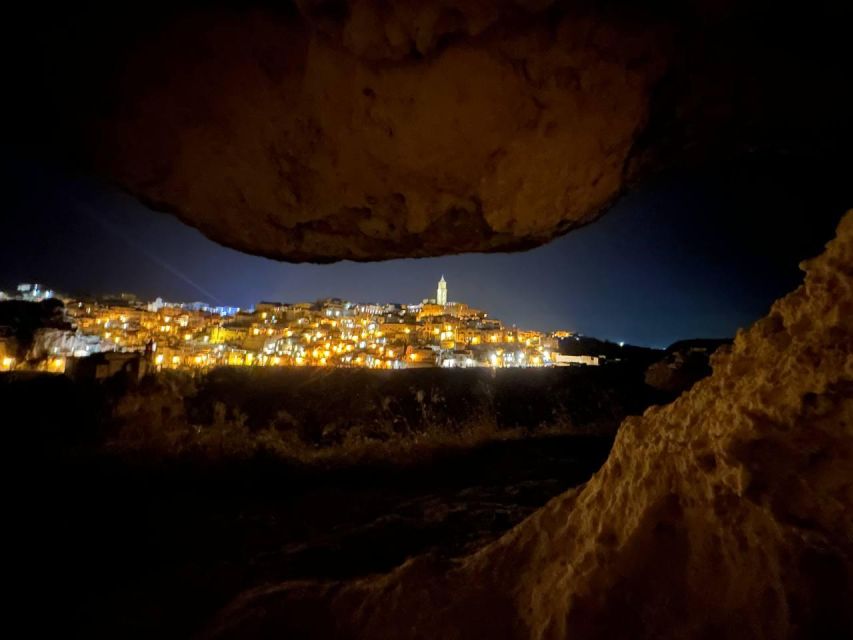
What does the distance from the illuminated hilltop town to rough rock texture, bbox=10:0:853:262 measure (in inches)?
397

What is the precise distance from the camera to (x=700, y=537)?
1942 millimetres

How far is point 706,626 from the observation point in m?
1.73

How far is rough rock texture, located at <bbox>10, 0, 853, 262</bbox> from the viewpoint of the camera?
3418 millimetres

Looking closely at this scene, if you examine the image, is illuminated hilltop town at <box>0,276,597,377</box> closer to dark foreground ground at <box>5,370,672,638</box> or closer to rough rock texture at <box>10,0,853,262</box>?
dark foreground ground at <box>5,370,672,638</box>

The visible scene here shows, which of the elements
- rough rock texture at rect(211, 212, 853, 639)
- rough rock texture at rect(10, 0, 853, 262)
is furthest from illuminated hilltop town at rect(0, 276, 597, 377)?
rough rock texture at rect(211, 212, 853, 639)

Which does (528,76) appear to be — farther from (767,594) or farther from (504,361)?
(504,361)

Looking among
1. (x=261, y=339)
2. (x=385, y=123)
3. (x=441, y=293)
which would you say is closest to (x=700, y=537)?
(x=385, y=123)

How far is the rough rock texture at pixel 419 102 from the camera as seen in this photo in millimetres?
3418

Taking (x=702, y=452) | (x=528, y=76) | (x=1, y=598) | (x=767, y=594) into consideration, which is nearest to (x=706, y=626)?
(x=767, y=594)

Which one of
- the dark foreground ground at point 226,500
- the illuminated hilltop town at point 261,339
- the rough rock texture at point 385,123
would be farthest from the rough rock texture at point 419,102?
the illuminated hilltop town at point 261,339

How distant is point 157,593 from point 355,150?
443 cm

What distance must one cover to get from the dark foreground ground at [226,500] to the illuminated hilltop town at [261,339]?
3923 mm

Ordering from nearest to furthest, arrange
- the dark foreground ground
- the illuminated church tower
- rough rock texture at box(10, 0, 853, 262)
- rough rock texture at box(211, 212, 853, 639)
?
1. rough rock texture at box(211, 212, 853, 639)
2. rough rock texture at box(10, 0, 853, 262)
3. the dark foreground ground
4. the illuminated church tower

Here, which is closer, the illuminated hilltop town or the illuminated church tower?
the illuminated hilltop town
